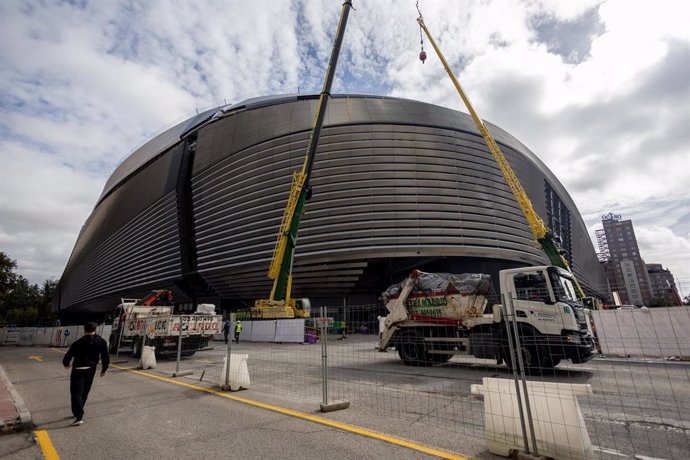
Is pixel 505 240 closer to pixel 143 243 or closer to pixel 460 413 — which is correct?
pixel 460 413

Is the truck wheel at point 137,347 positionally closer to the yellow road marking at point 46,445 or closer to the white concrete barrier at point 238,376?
the white concrete barrier at point 238,376

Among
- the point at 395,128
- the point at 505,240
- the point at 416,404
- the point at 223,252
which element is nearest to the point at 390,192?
the point at 395,128

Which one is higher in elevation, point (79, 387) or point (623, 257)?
point (623, 257)

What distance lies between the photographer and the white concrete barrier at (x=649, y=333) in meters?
12.2

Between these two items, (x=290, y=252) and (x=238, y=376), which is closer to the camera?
(x=238, y=376)

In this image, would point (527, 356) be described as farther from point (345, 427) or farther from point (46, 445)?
point (46, 445)

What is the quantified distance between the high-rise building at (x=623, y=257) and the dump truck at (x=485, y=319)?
134 metres

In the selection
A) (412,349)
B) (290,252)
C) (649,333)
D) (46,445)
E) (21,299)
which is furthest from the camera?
(21,299)

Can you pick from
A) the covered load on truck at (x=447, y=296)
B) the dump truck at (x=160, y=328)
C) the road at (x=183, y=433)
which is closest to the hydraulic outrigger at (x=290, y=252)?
the dump truck at (x=160, y=328)

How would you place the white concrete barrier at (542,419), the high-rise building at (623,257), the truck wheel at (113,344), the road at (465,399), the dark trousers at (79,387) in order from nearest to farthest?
the white concrete barrier at (542,419)
the road at (465,399)
the dark trousers at (79,387)
the truck wheel at (113,344)
the high-rise building at (623,257)

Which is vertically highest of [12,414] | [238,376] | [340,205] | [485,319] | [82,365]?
[340,205]

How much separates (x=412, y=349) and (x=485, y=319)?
109 inches

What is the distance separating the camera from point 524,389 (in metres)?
3.58

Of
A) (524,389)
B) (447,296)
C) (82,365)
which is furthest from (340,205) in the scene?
(524,389)
